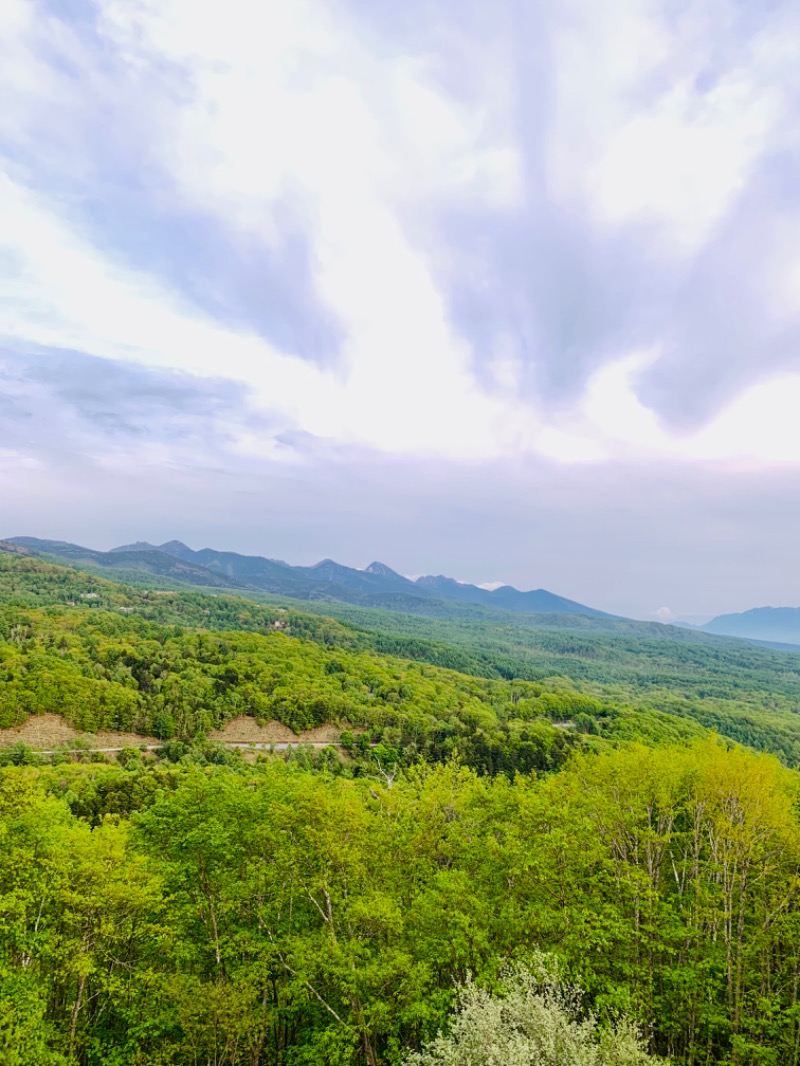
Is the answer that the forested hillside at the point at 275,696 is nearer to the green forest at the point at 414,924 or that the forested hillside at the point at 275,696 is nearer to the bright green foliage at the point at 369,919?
the green forest at the point at 414,924

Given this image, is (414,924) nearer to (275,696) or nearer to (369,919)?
(369,919)

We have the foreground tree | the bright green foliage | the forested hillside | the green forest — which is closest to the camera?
the foreground tree

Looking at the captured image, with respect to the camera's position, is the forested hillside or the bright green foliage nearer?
the bright green foliage

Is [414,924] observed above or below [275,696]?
above

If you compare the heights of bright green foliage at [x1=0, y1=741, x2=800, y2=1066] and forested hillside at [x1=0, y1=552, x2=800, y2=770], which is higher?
bright green foliage at [x1=0, y1=741, x2=800, y2=1066]

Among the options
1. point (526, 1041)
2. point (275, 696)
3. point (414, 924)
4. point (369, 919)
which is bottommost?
point (275, 696)

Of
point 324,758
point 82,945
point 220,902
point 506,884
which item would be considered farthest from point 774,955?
point 324,758

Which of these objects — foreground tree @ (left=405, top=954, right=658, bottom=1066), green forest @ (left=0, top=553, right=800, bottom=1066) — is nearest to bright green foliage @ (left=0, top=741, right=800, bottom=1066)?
green forest @ (left=0, top=553, right=800, bottom=1066)

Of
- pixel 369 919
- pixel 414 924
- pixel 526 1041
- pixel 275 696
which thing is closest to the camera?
pixel 526 1041

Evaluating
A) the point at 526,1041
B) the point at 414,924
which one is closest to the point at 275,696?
the point at 414,924

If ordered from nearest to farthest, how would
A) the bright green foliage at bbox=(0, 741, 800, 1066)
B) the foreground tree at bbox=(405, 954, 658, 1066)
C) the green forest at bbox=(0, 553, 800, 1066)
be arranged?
1. the foreground tree at bbox=(405, 954, 658, 1066)
2. the green forest at bbox=(0, 553, 800, 1066)
3. the bright green foliage at bbox=(0, 741, 800, 1066)

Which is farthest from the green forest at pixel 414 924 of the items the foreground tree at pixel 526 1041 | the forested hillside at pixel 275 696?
the forested hillside at pixel 275 696

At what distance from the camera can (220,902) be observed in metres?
21.8

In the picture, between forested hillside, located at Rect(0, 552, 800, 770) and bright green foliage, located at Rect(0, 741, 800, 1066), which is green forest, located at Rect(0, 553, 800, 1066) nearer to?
bright green foliage, located at Rect(0, 741, 800, 1066)
